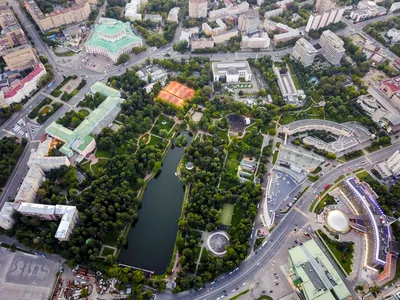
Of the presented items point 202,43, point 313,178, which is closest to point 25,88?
point 202,43

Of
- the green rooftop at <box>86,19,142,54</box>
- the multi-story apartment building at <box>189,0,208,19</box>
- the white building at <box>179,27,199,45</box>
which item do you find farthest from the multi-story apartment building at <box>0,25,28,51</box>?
the multi-story apartment building at <box>189,0,208,19</box>

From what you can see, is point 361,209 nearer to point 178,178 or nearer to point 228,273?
point 228,273

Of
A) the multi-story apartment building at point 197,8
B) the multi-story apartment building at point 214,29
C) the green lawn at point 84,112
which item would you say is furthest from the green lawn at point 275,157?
the multi-story apartment building at point 197,8

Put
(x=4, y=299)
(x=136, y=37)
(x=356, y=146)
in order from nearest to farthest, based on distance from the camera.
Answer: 1. (x=4, y=299)
2. (x=356, y=146)
3. (x=136, y=37)

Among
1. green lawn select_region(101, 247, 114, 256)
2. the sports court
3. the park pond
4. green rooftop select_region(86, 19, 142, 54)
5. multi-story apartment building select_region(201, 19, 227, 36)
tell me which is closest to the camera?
green lawn select_region(101, 247, 114, 256)

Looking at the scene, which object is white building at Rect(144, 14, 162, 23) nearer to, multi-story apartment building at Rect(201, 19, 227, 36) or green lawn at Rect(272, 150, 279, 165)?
multi-story apartment building at Rect(201, 19, 227, 36)

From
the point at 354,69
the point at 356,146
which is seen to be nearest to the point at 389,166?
the point at 356,146

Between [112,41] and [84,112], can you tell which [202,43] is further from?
[84,112]
